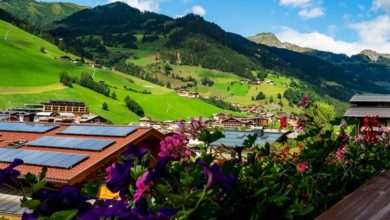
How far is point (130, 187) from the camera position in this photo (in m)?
2.07

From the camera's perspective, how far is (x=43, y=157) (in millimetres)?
21812

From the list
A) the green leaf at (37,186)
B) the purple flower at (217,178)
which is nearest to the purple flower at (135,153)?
the purple flower at (217,178)

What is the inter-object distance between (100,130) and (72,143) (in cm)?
246

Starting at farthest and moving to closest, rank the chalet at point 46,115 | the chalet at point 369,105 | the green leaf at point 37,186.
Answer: the chalet at point 46,115, the chalet at point 369,105, the green leaf at point 37,186

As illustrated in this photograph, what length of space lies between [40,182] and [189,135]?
1.96 metres

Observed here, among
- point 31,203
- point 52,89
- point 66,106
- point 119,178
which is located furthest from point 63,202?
point 52,89

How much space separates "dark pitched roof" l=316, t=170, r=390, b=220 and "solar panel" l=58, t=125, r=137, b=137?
21843 mm

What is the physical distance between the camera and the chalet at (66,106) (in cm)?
13150

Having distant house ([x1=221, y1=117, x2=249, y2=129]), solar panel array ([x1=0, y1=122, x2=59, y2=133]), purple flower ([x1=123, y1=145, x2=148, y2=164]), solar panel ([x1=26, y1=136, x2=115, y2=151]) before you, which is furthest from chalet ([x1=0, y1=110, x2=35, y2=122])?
distant house ([x1=221, y1=117, x2=249, y2=129])

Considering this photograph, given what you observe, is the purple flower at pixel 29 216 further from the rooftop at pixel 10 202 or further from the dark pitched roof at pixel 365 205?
the rooftop at pixel 10 202

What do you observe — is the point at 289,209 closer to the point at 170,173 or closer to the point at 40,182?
the point at 170,173

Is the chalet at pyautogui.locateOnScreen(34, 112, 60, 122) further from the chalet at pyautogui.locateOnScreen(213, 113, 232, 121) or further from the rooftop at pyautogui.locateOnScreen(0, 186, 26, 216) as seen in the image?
the rooftop at pyautogui.locateOnScreen(0, 186, 26, 216)

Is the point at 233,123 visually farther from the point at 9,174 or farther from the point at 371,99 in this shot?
the point at 9,174

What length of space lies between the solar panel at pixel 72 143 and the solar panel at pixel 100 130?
1.07 metres
